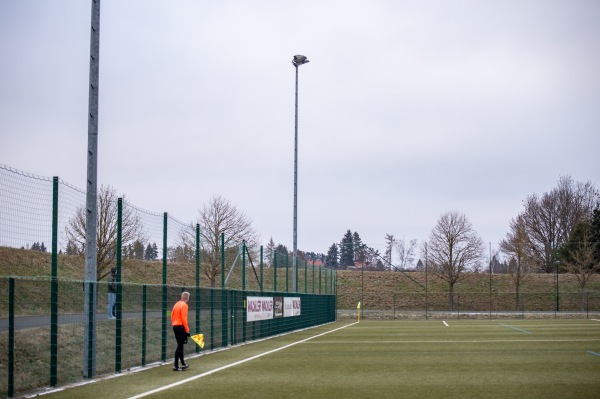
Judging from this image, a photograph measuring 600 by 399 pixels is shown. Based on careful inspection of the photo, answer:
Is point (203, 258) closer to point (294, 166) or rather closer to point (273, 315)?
point (273, 315)

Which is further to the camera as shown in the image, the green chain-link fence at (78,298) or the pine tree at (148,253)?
the pine tree at (148,253)

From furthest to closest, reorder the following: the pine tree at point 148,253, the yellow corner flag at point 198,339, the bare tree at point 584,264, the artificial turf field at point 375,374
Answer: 1. the bare tree at point 584,264
2. the pine tree at point 148,253
3. the yellow corner flag at point 198,339
4. the artificial turf field at point 375,374

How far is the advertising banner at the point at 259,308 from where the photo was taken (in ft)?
81.7

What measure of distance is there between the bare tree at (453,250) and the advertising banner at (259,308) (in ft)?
136

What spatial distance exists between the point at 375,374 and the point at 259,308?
38.0 ft

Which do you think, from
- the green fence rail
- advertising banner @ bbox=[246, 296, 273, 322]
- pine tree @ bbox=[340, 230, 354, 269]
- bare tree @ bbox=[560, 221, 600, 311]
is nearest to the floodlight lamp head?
advertising banner @ bbox=[246, 296, 273, 322]

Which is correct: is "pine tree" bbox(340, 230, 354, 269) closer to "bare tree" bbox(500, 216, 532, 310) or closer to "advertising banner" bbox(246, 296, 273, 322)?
"bare tree" bbox(500, 216, 532, 310)

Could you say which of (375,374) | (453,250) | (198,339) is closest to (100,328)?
(198,339)

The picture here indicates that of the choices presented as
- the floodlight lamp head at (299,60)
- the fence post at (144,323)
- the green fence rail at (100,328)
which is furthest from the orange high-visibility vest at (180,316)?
the floodlight lamp head at (299,60)

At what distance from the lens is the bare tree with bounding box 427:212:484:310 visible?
6800cm

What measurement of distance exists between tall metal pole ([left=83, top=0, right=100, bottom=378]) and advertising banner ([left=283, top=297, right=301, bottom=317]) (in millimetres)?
15966

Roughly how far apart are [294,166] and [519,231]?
143ft

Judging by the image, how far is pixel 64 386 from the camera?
13039 mm

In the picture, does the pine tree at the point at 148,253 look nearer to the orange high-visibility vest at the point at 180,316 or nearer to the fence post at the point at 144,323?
the fence post at the point at 144,323
